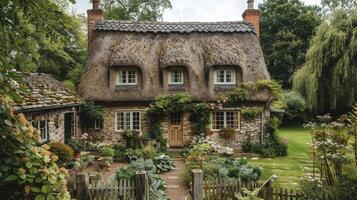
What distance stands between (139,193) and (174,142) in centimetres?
988

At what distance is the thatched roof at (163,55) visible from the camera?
56.8 ft

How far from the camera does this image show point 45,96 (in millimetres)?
13039

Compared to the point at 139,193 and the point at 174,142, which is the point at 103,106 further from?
the point at 139,193

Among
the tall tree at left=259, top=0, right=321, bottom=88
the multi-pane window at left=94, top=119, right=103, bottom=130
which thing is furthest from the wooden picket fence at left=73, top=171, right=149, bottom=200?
the tall tree at left=259, top=0, right=321, bottom=88

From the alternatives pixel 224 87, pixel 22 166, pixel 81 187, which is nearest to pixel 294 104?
pixel 224 87

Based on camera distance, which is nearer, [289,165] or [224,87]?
[289,165]

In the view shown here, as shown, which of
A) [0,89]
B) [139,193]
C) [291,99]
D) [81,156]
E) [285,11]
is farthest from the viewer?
[285,11]

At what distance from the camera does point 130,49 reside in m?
17.8

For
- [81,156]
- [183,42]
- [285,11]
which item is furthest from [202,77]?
[285,11]

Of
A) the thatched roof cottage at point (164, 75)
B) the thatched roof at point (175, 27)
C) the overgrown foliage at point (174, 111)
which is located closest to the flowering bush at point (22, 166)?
the overgrown foliage at point (174, 111)

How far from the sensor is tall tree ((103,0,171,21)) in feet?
93.8

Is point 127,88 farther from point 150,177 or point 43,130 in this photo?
point 150,177

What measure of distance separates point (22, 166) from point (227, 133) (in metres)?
14.9

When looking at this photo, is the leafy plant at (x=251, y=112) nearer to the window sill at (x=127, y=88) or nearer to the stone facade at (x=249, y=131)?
the stone facade at (x=249, y=131)
